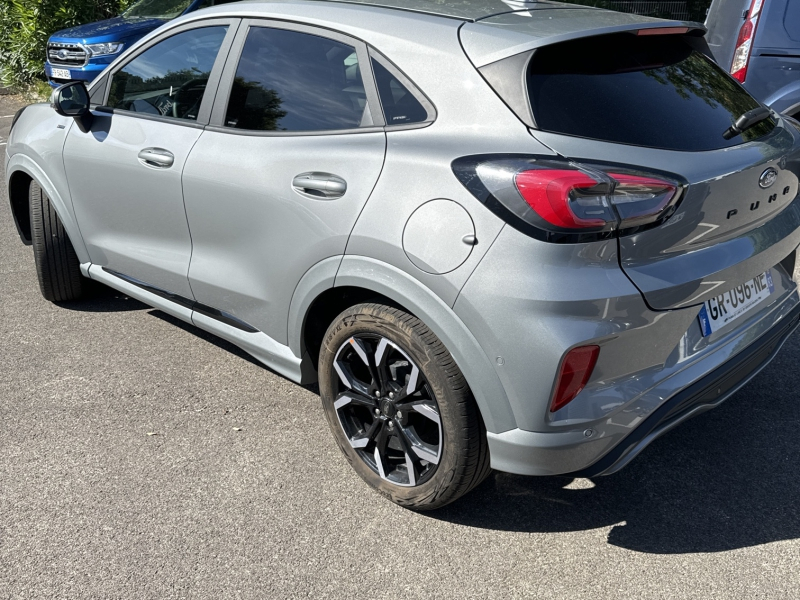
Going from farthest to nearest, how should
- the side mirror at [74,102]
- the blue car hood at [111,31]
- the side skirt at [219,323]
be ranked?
1. the blue car hood at [111,31]
2. the side mirror at [74,102]
3. the side skirt at [219,323]

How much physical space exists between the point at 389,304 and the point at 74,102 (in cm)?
213

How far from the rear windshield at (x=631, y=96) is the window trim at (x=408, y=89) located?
0.34 m

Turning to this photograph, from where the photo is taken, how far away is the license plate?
2645mm

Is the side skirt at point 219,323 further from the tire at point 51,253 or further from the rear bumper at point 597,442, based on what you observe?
the rear bumper at point 597,442

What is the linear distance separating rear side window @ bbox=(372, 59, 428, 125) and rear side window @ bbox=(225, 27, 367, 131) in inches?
3.4

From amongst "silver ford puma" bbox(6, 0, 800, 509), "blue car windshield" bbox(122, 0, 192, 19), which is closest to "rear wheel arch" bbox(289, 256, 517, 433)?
"silver ford puma" bbox(6, 0, 800, 509)

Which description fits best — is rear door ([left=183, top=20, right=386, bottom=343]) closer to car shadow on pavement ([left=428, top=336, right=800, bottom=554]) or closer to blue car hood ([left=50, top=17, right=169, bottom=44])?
car shadow on pavement ([left=428, top=336, right=800, bottom=554])

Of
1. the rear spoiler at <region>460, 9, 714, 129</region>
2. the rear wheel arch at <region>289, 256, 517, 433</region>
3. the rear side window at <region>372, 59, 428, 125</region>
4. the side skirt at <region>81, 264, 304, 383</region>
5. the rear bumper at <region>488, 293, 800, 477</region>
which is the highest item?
the rear spoiler at <region>460, 9, 714, 129</region>

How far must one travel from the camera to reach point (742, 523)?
2.83 metres

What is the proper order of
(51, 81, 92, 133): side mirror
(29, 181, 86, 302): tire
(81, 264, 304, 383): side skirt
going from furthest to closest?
(29, 181, 86, 302): tire
(51, 81, 92, 133): side mirror
(81, 264, 304, 383): side skirt

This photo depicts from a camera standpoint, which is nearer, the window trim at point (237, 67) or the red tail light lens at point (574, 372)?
the red tail light lens at point (574, 372)

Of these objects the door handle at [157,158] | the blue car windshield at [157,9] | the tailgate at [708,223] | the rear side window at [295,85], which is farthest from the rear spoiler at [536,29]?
the blue car windshield at [157,9]

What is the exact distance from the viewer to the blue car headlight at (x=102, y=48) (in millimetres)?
9766

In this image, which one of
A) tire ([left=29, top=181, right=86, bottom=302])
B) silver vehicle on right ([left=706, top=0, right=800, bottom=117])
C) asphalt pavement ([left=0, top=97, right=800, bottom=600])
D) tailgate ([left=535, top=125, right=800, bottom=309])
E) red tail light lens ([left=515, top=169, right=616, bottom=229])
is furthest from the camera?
silver vehicle on right ([left=706, top=0, right=800, bottom=117])
